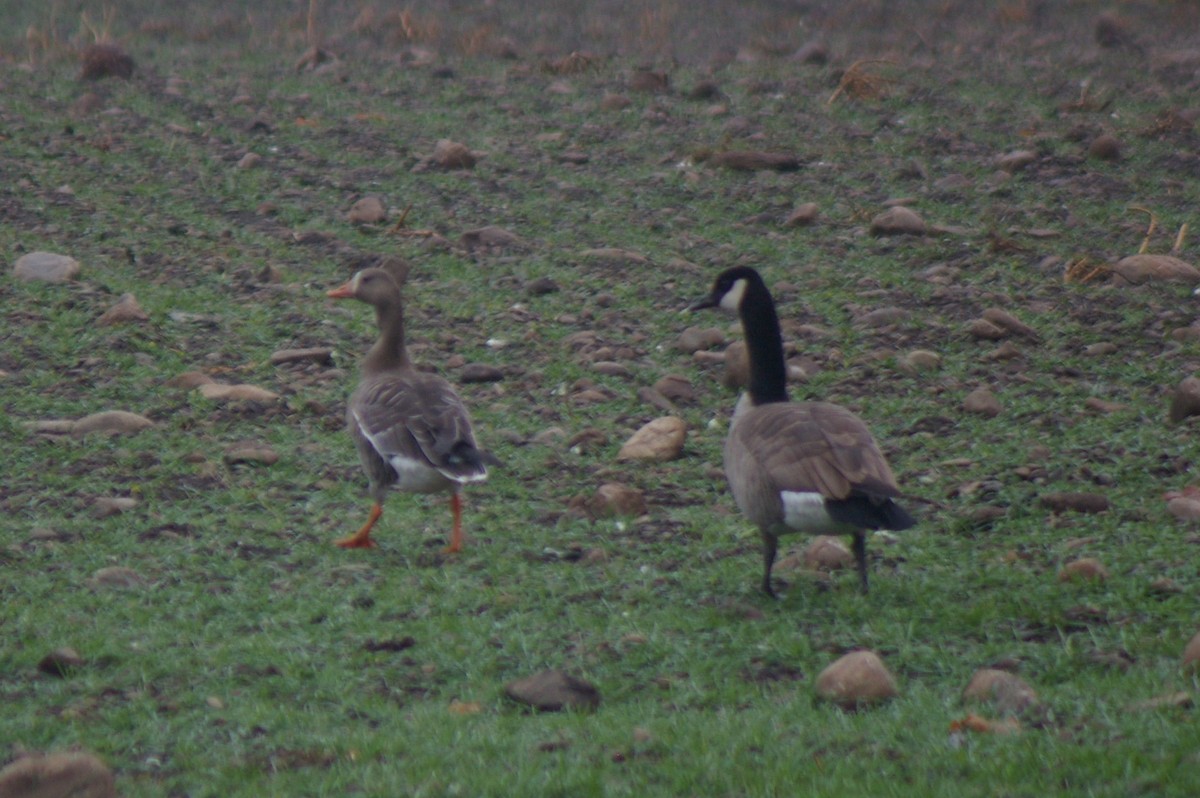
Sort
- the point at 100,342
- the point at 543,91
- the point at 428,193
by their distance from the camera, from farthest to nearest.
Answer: the point at 543,91 → the point at 428,193 → the point at 100,342

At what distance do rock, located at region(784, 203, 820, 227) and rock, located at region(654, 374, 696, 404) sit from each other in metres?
3.32

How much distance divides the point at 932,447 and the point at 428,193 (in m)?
6.15

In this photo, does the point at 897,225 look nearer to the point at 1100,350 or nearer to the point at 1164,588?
the point at 1100,350

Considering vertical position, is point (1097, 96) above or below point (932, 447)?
above

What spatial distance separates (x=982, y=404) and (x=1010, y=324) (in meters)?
1.25

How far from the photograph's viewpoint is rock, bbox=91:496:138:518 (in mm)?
7078

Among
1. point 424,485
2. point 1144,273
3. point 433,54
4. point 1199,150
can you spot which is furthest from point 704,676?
point 433,54

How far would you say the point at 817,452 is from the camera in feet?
19.1

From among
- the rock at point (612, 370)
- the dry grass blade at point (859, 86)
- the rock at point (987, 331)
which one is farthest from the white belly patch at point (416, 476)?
the dry grass blade at point (859, 86)

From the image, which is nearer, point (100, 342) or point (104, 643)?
point (104, 643)

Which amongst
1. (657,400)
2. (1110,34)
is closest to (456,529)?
(657,400)

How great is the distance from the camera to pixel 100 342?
940 centimetres

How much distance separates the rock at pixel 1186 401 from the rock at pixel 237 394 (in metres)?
4.66

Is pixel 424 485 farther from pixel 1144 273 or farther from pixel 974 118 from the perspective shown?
pixel 974 118
